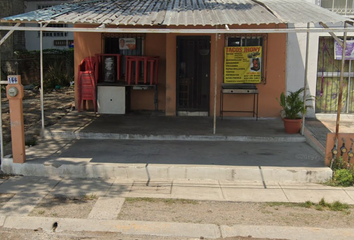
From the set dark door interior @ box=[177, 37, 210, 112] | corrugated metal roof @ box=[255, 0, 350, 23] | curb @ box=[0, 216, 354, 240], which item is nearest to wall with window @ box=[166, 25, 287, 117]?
dark door interior @ box=[177, 37, 210, 112]

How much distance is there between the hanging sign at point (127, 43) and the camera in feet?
37.8

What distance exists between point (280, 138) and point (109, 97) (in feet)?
16.8

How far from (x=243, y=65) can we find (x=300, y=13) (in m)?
3.13

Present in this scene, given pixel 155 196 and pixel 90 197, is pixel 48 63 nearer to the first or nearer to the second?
pixel 90 197

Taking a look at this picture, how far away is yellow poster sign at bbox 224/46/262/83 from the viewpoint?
35.1ft

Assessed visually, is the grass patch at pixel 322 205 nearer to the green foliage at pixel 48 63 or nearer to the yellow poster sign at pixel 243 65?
the yellow poster sign at pixel 243 65

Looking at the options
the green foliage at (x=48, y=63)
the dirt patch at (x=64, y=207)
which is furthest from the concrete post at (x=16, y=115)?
the green foliage at (x=48, y=63)

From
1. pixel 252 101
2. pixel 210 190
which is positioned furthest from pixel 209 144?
pixel 252 101

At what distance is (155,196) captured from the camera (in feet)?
20.3

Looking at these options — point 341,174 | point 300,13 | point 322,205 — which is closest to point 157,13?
point 300,13

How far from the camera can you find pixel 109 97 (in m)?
11.3

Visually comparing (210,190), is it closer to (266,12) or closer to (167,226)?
(167,226)

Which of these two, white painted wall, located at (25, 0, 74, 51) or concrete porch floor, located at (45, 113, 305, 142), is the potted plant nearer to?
concrete porch floor, located at (45, 113, 305, 142)

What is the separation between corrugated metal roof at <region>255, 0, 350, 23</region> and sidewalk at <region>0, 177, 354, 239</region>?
303cm
